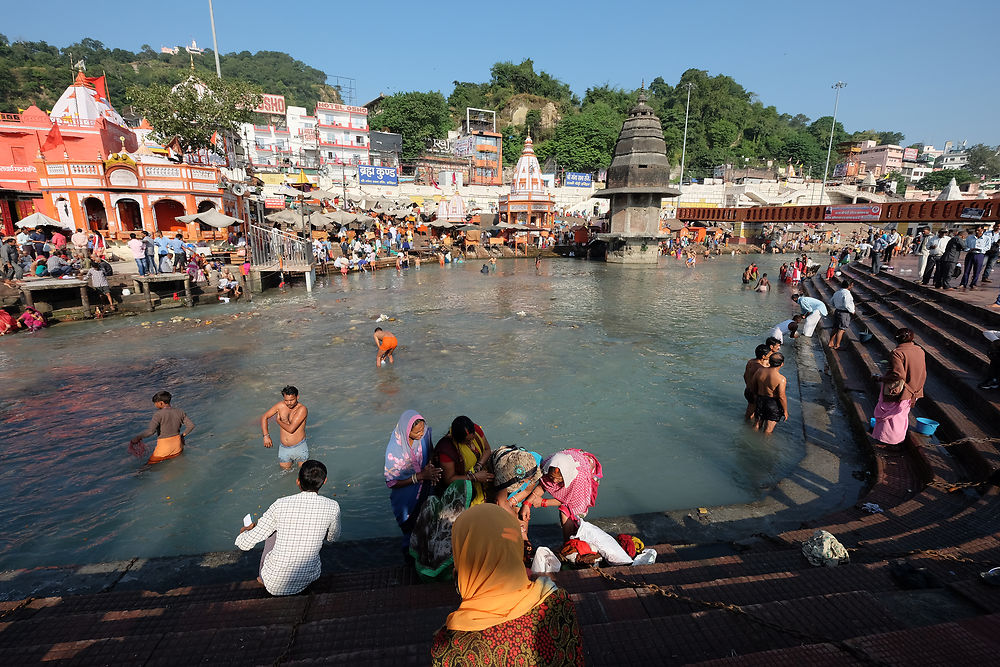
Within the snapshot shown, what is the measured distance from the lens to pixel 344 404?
861cm

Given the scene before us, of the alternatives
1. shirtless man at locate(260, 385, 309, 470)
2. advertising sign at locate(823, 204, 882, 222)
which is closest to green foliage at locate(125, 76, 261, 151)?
shirtless man at locate(260, 385, 309, 470)

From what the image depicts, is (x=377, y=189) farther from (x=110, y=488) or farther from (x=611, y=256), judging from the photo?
(x=110, y=488)

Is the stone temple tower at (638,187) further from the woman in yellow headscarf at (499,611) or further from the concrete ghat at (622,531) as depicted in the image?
the woman in yellow headscarf at (499,611)

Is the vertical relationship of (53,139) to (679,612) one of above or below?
above

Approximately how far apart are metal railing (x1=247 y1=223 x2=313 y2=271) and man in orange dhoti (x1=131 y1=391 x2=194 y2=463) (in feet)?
48.5

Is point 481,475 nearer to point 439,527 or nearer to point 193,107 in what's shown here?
point 439,527

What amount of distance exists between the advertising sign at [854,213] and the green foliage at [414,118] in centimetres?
4815

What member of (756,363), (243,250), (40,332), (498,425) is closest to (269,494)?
(498,425)

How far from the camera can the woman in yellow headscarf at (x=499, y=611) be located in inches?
66.9

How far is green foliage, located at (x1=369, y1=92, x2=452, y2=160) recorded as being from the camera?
64.0 meters

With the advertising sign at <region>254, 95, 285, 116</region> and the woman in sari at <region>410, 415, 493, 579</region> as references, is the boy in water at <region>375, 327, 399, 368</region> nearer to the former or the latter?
the woman in sari at <region>410, 415, 493, 579</region>

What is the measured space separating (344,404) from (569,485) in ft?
17.9

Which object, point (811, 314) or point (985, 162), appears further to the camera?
point (985, 162)

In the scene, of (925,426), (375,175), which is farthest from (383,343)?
(375,175)
